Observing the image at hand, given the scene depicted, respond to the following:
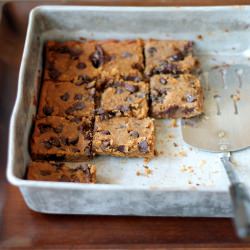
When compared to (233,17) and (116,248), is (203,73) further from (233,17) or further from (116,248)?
(116,248)

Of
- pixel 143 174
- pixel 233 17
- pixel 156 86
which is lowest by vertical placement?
pixel 143 174

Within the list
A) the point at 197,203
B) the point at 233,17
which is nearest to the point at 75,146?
the point at 197,203

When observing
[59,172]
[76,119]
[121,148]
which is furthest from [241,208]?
[76,119]

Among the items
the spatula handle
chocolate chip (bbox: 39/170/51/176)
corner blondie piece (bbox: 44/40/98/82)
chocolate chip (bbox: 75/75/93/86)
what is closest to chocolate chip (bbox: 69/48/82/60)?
corner blondie piece (bbox: 44/40/98/82)

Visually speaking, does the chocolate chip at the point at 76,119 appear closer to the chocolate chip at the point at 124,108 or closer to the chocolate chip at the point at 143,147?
the chocolate chip at the point at 124,108

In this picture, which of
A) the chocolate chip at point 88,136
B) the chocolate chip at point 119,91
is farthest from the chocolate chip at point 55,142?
the chocolate chip at point 119,91

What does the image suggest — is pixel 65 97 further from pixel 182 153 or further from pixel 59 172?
pixel 182 153
